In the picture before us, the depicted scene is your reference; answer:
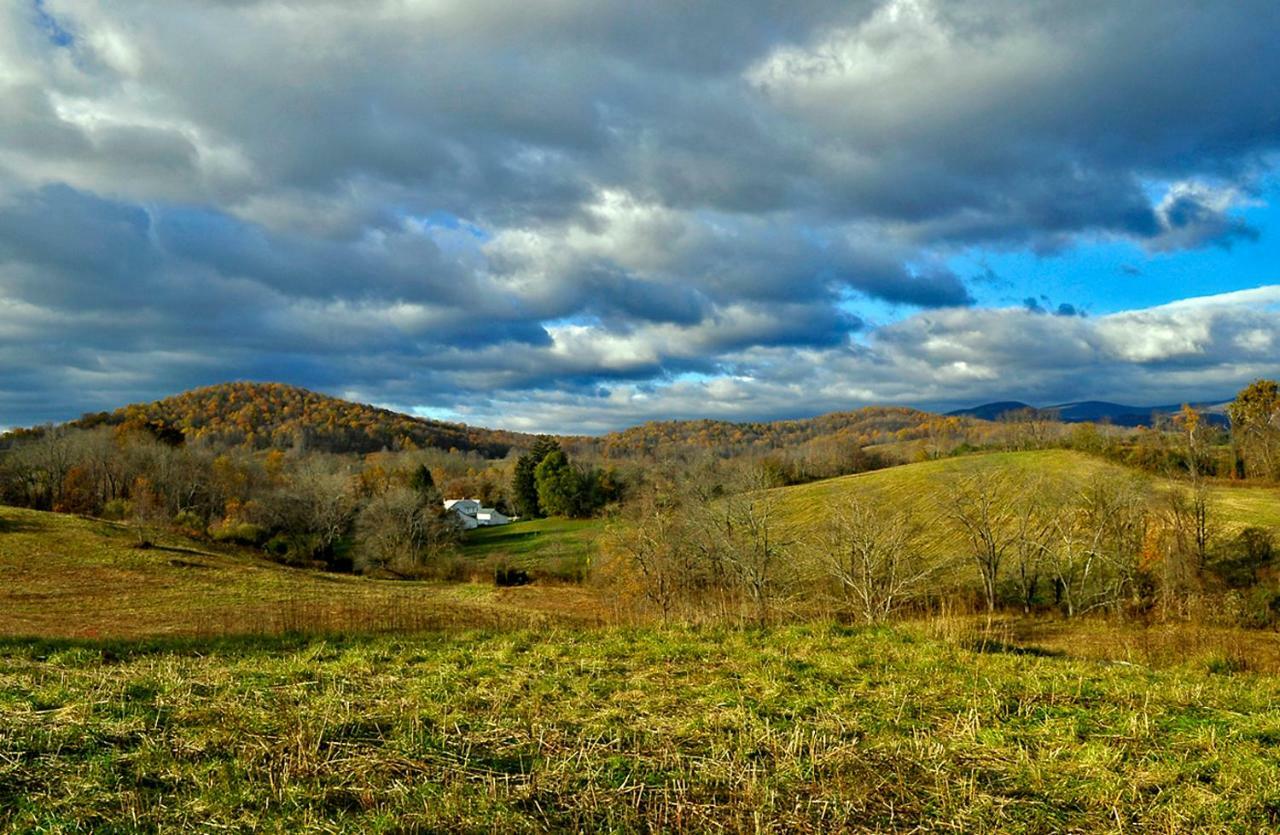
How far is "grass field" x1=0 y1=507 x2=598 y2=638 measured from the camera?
1044 inches

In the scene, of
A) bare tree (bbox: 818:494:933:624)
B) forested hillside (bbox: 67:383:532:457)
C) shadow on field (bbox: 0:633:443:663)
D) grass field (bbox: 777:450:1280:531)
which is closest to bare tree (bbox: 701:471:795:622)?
bare tree (bbox: 818:494:933:624)

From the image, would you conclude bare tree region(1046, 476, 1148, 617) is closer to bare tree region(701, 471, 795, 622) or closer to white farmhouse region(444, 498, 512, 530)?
bare tree region(701, 471, 795, 622)

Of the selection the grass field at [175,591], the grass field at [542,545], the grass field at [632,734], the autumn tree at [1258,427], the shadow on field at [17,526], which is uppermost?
the autumn tree at [1258,427]

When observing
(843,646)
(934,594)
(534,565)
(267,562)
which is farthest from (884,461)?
(843,646)

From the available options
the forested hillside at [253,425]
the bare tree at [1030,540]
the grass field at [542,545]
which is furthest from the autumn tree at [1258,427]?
the forested hillside at [253,425]

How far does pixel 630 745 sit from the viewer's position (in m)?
7.14

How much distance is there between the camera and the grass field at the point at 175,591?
26.5 metres

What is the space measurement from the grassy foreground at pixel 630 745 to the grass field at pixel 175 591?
10708 mm

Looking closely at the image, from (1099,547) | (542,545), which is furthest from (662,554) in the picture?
(542,545)

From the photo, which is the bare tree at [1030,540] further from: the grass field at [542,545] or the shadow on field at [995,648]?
the grass field at [542,545]

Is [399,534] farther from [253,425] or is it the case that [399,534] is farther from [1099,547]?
[253,425]

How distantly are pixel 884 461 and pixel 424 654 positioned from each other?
102 metres

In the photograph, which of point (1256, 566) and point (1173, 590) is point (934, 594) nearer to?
point (1173, 590)

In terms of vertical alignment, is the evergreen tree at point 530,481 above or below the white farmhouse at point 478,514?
above
